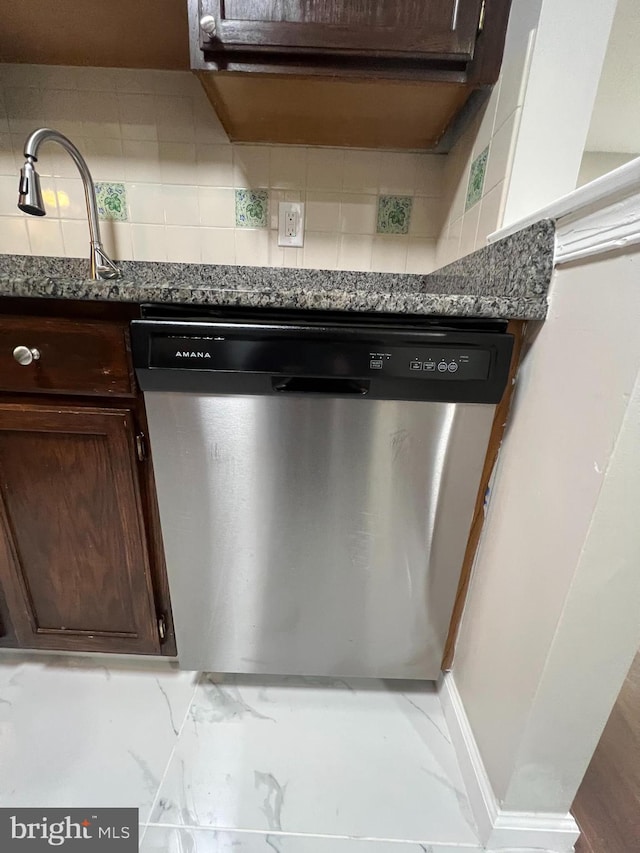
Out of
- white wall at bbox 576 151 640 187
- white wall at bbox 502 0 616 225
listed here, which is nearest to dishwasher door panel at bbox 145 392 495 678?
white wall at bbox 502 0 616 225

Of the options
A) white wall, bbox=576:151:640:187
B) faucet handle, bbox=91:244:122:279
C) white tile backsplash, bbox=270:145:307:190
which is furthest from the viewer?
white wall, bbox=576:151:640:187

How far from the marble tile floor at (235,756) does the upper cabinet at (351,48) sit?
Answer: 4.50ft

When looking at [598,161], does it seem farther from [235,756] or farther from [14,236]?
[235,756]

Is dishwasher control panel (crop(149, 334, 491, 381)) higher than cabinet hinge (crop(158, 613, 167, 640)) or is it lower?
higher

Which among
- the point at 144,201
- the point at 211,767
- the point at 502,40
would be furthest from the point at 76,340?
the point at 502,40

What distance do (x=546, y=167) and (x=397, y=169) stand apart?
52cm

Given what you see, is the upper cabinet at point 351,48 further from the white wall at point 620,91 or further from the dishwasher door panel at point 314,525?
the dishwasher door panel at point 314,525

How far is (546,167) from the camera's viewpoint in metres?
0.74

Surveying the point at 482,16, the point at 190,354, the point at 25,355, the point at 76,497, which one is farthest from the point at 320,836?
the point at 482,16

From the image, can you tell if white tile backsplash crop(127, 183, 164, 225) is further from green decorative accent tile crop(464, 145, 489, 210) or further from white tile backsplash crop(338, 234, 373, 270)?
green decorative accent tile crop(464, 145, 489, 210)

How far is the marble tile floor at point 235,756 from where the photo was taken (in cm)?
68

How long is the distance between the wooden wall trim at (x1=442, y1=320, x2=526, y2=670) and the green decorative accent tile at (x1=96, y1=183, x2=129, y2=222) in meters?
1.15

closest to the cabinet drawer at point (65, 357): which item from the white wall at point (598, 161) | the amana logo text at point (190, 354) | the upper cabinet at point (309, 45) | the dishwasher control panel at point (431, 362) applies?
the amana logo text at point (190, 354)

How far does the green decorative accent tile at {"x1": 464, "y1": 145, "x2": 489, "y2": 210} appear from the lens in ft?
2.84
